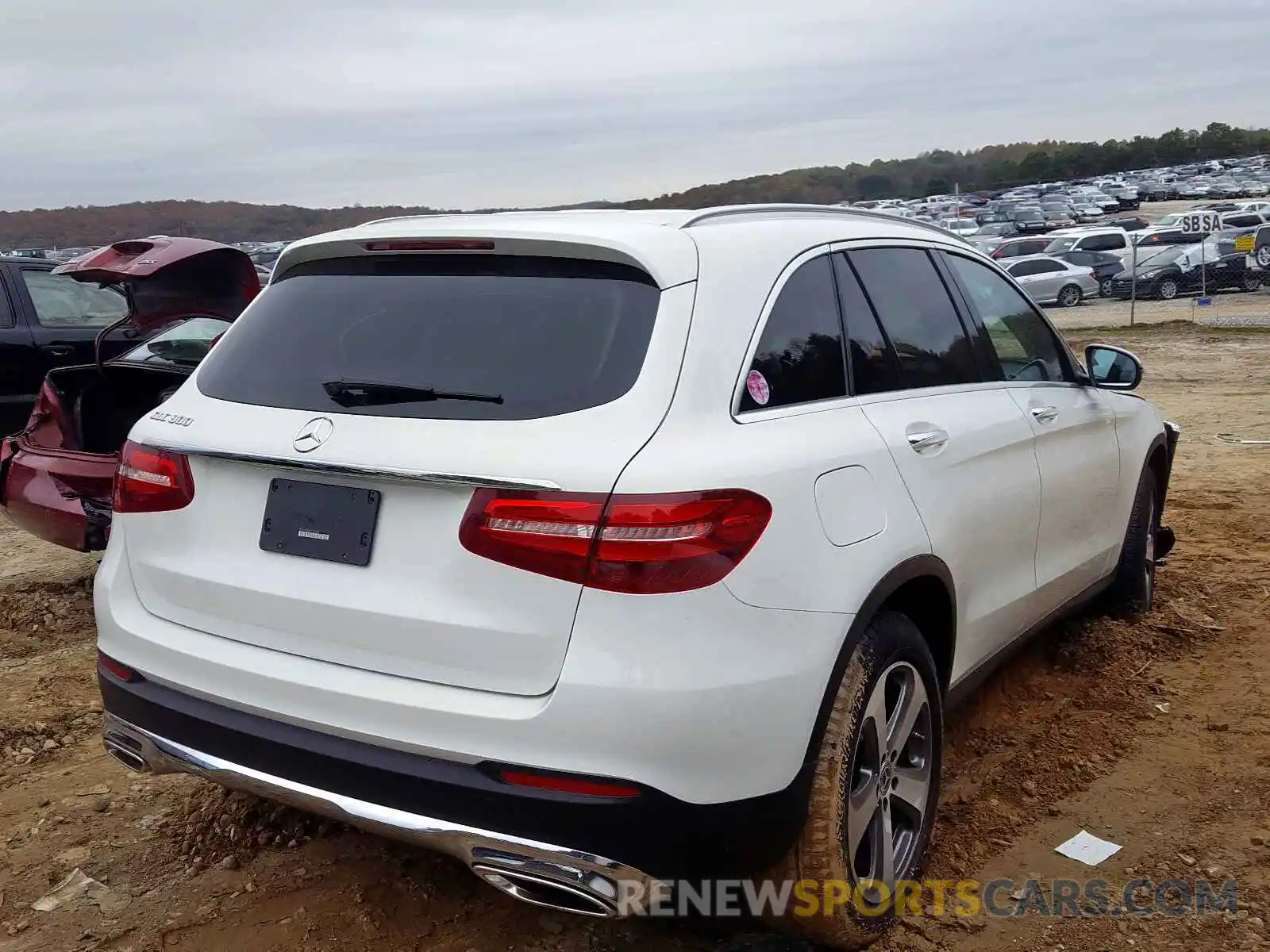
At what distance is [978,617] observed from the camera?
11.0 feet

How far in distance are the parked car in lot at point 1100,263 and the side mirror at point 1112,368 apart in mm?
26214

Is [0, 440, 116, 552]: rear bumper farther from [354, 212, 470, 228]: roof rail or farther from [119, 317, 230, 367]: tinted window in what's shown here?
[354, 212, 470, 228]: roof rail

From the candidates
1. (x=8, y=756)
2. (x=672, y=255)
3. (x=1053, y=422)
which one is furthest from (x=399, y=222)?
(x=8, y=756)

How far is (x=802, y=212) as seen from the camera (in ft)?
10.7

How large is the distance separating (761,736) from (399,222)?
5.40 feet

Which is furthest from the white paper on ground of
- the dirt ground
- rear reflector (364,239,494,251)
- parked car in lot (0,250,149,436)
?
parked car in lot (0,250,149,436)

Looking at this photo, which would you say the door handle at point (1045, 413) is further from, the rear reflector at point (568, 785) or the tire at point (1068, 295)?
the tire at point (1068, 295)

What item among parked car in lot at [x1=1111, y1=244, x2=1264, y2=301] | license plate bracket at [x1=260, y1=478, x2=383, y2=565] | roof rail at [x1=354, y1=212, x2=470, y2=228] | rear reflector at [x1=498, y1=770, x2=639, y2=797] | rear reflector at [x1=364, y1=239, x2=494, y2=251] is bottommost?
parked car in lot at [x1=1111, y1=244, x2=1264, y2=301]

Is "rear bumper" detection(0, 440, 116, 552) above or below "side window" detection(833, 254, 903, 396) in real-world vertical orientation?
below

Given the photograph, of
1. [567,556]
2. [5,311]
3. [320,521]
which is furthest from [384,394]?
[5,311]

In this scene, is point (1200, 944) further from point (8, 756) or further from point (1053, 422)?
point (8, 756)

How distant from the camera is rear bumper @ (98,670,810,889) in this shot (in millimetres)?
2234

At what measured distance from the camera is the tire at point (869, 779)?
2504 millimetres

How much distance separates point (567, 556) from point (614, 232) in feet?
2.71
